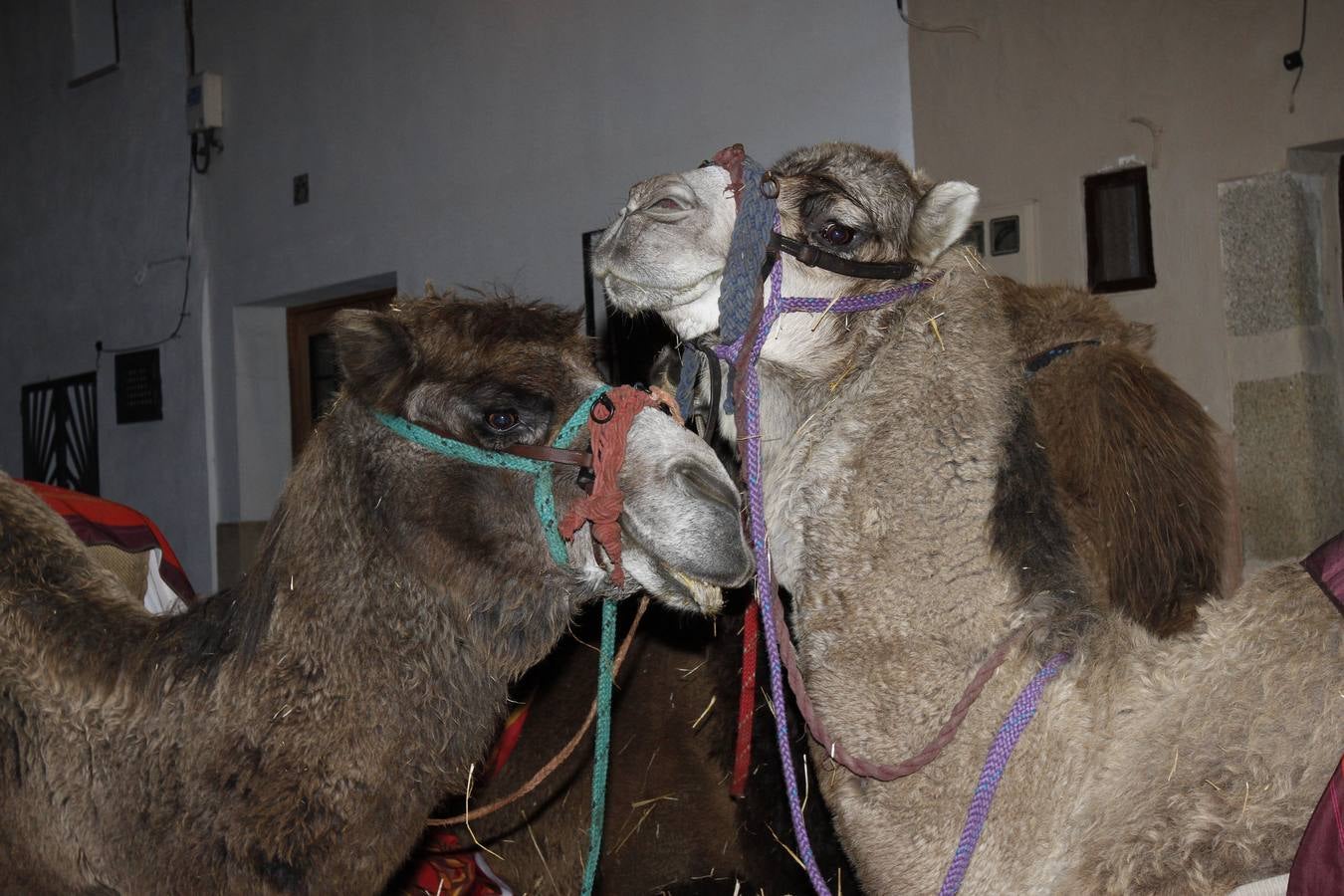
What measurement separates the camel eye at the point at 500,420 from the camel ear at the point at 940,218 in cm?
90

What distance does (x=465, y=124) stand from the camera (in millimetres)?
7805

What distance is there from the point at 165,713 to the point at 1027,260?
4277 mm

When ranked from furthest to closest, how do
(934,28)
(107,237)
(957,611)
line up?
(107,237), (934,28), (957,611)

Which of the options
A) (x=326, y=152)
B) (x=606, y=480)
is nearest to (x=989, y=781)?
(x=606, y=480)

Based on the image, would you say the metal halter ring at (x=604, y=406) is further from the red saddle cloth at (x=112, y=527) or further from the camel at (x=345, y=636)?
the red saddle cloth at (x=112, y=527)

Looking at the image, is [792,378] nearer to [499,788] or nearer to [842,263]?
[842,263]

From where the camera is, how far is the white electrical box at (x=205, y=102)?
9.45 meters

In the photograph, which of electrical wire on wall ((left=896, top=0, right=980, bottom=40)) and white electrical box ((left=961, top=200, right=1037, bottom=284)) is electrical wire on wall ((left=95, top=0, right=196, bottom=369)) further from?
white electrical box ((left=961, top=200, right=1037, bottom=284))

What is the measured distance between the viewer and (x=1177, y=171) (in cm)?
489

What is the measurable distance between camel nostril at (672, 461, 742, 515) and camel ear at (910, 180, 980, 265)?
0.65 m

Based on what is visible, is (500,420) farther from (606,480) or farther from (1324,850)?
(1324,850)

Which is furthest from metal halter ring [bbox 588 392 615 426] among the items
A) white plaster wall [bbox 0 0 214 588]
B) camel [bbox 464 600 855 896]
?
white plaster wall [bbox 0 0 214 588]

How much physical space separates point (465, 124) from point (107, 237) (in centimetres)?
455

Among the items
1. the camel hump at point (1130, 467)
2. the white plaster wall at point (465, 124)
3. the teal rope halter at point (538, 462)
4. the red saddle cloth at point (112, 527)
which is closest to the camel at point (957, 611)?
the teal rope halter at point (538, 462)
